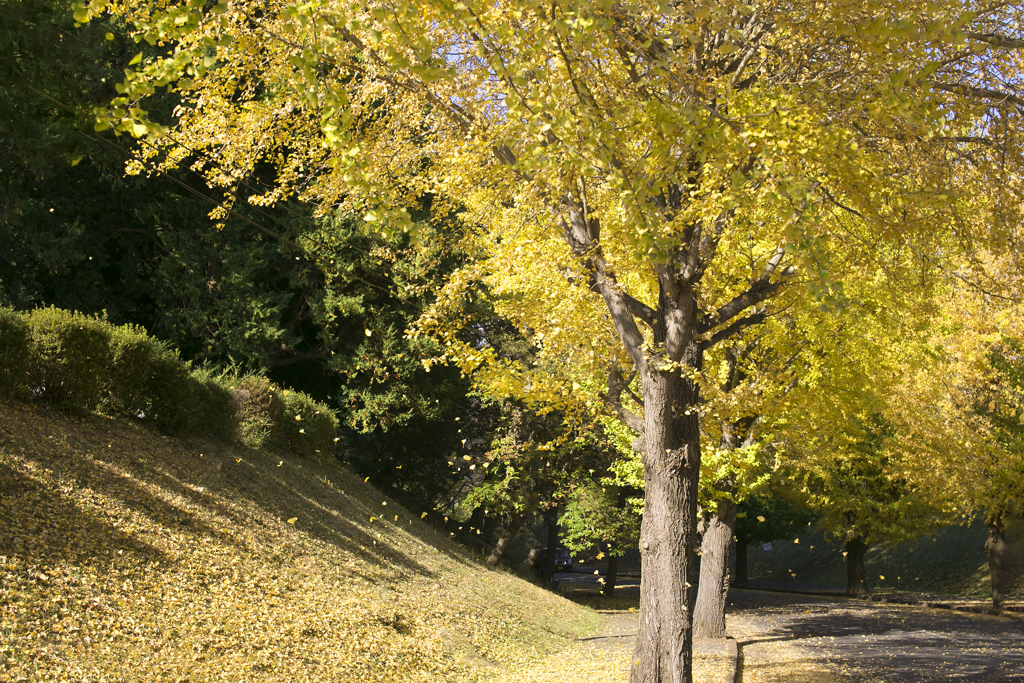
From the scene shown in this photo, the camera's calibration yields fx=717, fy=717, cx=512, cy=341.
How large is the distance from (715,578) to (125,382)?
1123 centimetres

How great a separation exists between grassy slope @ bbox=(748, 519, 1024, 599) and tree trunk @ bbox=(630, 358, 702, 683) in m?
22.5

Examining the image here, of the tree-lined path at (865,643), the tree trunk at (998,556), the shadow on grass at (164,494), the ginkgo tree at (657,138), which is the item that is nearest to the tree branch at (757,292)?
the ginkgo tree at (657,138)

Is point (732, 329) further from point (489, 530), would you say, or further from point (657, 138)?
point (489, 530)

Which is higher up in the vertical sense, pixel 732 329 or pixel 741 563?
pixel 732 329

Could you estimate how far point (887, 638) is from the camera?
15.6m

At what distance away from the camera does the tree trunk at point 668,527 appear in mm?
6945

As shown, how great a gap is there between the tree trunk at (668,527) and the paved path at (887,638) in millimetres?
4822

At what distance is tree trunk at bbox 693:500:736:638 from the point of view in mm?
13992

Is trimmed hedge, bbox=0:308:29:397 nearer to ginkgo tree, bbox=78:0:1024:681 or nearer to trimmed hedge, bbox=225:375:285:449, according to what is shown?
ginkgo tree, bbox=78:0:1024:681

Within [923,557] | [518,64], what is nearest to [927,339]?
[518,64]

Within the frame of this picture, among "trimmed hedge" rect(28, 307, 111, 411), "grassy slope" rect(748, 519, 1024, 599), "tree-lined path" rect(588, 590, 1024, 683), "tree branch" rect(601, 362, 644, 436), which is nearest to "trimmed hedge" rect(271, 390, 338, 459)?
"trimmed hedge" rect(28, 307, 111, 411)

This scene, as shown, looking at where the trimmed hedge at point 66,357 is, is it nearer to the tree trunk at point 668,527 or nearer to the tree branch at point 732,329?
the tree trunk at point 668,527

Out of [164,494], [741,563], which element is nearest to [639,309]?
[164,494]

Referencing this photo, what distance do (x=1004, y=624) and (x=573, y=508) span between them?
12118mm
